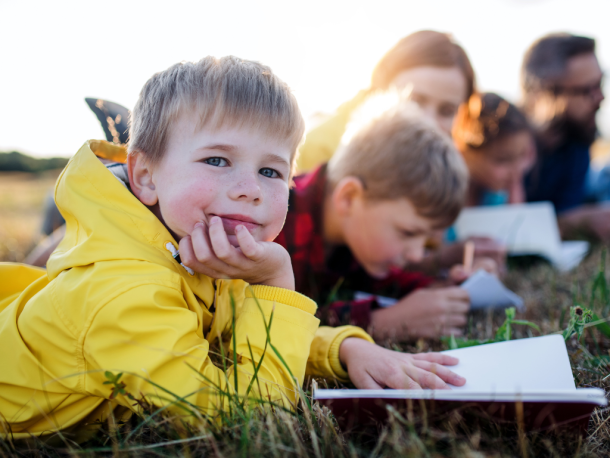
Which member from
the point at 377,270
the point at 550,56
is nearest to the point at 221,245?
the point at 377,270

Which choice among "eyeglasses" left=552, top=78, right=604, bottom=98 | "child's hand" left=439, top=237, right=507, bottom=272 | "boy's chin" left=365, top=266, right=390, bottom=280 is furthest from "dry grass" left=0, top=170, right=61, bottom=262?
"eyeglasses" left=552, top=78, right=604, bottom=98

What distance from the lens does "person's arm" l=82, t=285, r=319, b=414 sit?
944mm

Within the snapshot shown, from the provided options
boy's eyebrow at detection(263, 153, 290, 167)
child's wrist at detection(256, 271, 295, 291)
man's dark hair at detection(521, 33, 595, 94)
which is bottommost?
child's wrist at detection(256, 271, 295, 291)

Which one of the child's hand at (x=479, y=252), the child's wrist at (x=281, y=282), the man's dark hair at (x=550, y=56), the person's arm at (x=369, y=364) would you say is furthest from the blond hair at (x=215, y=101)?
the man's dark hair at (x=550, y=56)

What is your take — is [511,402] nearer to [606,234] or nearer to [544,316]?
[544,316]

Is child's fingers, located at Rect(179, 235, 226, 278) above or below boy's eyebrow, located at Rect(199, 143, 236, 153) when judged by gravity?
below

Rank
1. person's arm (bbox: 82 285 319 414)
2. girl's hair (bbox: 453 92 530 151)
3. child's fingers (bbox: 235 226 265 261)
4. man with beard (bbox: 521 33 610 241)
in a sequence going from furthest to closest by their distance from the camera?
man with beard (bbox: 521 33 610 241)
girl's hair (bbox: 453 92 530 151)
child's fingers (bbox: 235 226 265 261)
person's arm (bbox: 82 285 319 414)

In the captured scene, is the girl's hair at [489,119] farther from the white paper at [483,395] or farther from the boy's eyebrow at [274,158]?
the white paper at [483,395]

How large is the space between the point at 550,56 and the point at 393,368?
4.03 m

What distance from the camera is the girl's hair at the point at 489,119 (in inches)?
146

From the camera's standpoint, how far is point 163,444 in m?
0.82

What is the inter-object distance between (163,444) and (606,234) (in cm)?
394

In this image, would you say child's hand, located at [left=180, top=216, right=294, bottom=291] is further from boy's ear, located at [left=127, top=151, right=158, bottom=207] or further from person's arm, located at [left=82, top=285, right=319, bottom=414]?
boy's ear, located at [left=127, top=151, right=158, bottom=207]

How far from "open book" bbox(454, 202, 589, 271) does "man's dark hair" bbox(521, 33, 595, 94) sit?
1.59 metres
